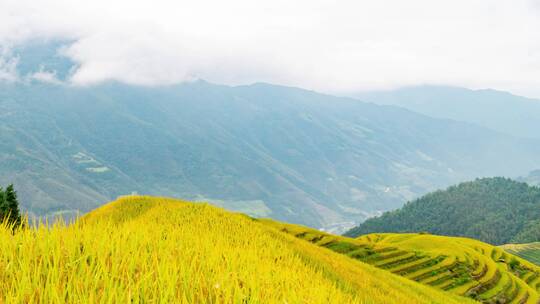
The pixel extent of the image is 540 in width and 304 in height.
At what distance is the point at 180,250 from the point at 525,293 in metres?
90.1

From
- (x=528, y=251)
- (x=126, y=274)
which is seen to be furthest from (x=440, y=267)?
(x=528, y=251)

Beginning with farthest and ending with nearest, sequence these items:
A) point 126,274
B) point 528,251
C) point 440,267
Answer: point 528,251 < point 440,267 < point 126,274

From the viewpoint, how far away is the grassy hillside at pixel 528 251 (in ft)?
542

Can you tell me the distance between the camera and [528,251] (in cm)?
17625

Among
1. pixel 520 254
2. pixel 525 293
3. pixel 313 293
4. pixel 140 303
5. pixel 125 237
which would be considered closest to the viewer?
pixel 140 303

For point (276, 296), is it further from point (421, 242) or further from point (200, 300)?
point (421, 242)

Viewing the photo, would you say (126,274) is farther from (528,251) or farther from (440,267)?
(528,251)

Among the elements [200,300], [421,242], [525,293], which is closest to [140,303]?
[200,300]

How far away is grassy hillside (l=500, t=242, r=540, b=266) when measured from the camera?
542ft

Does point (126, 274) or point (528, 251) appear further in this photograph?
point (528, 251)

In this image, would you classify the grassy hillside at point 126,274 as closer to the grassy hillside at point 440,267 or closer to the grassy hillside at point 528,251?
the grassy hillside at point 440,267

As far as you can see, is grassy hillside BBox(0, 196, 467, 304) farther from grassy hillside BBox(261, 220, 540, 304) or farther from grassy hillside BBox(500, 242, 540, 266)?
grassy hillside BBox(500, 242, 540, 266)

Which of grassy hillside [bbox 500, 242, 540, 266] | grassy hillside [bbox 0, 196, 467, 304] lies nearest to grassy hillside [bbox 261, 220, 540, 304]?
grassy hillside [bbox 0, 196, 467, 304]

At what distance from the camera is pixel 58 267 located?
175 inches
